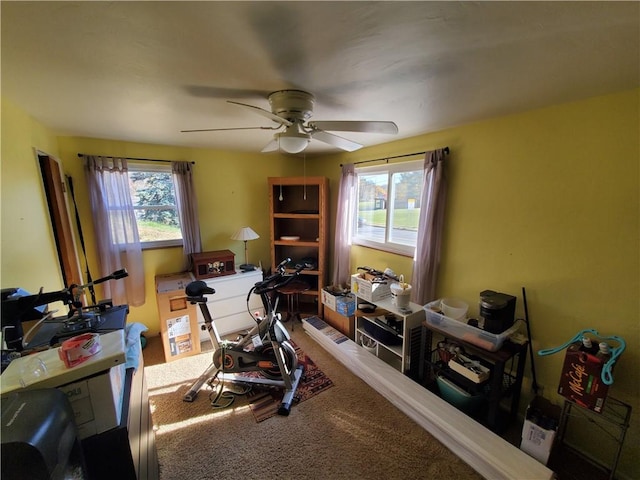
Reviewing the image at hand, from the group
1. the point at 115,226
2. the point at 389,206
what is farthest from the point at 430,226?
A: the point at 115,226

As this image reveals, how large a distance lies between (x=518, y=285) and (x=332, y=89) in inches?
76.1

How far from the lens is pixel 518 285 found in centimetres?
190

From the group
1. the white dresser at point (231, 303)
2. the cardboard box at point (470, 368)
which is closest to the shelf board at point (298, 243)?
the white dresser at point (231, 303)

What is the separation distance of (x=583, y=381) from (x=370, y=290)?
1514mm

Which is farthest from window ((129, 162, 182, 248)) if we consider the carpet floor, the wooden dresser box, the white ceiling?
the carpet floor

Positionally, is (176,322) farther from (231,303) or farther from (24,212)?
(24,212)

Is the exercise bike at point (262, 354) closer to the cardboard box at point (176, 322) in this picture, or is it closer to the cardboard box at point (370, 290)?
the cardboard box at point (176, 322)

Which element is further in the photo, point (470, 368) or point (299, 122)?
point (470, 368)

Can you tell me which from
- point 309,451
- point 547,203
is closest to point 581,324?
point 547,203

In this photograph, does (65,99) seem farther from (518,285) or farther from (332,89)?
(518,285)

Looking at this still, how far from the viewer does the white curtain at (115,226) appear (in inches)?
98.7

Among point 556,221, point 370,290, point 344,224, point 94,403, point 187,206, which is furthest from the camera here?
point 344,224

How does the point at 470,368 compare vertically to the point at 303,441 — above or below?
above

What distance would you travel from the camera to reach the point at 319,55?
3.48ft
